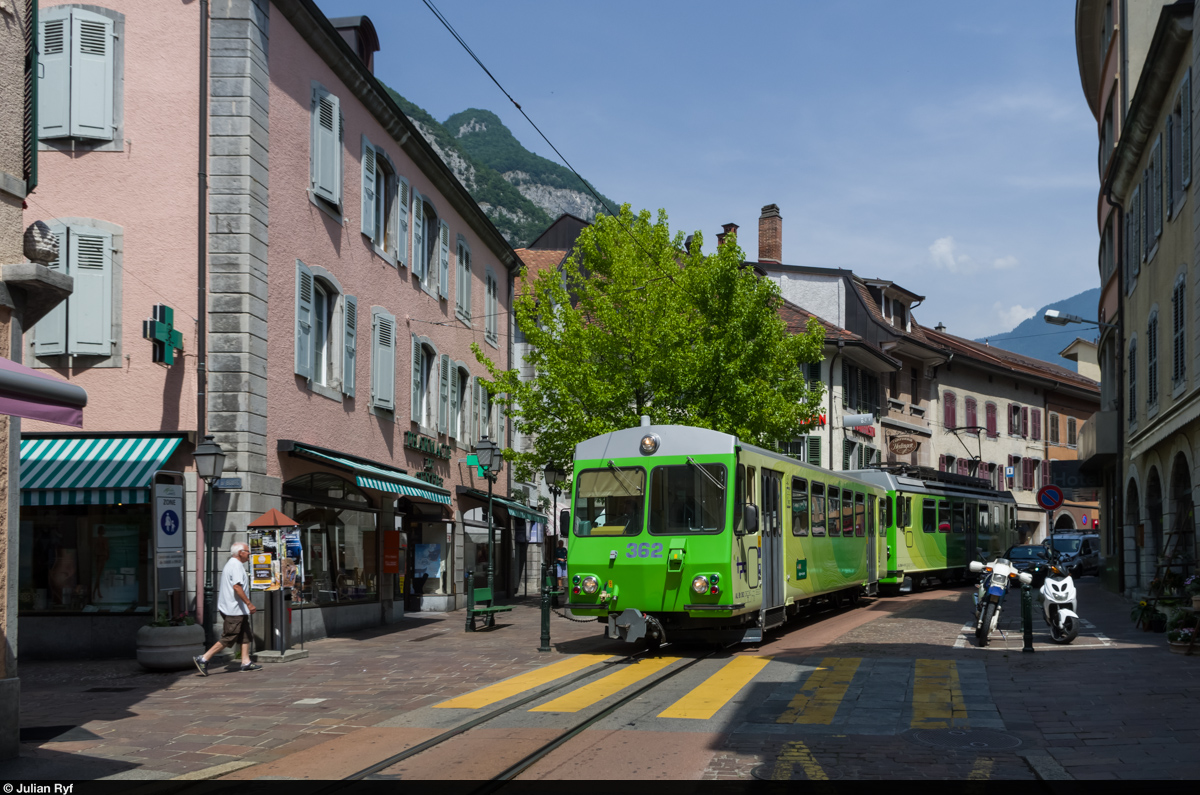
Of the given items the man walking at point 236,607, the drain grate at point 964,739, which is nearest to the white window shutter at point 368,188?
the man walking at point 236,607

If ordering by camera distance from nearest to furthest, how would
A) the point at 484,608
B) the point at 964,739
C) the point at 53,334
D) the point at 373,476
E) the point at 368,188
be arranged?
the point at 964,739
the point at 53,334
the point at 373,476
the point at 484,608
the point at 368,188

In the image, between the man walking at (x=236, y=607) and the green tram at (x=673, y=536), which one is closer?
the man walking at (x=236, y=607)

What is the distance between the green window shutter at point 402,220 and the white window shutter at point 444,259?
235 centimetres

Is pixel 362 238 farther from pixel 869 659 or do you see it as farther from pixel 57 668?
pixel 869 659

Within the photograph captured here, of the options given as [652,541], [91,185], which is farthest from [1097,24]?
[91,185]

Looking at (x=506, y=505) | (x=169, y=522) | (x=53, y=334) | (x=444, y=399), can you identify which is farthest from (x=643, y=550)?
(x=506, y=505)

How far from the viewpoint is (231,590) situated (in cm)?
1445

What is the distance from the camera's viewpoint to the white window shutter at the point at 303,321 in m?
18.5

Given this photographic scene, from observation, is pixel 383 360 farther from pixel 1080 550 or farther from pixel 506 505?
pixel 1080 550

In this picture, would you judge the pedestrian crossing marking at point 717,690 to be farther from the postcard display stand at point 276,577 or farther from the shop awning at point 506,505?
the shop awning at point 506,505

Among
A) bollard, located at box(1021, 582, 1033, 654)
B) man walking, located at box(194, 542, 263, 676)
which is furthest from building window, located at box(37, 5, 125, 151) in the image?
bollard, located at box(1021, 582, 1033, 654)

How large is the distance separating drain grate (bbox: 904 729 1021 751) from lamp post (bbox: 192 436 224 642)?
9.80 meters

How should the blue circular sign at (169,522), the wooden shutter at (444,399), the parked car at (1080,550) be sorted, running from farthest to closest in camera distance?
the parked car at (1080,550) < the wooden shutter at (444,399) < the blue circular sign at (169,522)

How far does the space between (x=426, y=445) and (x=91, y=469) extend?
987 centimetres
